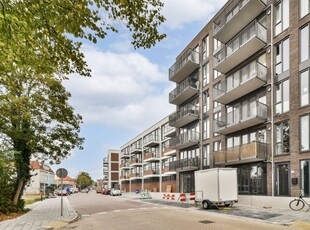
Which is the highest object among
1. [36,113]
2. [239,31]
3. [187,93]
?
[239,31]

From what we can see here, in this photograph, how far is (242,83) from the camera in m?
22.6

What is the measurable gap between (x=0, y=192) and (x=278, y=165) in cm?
1781

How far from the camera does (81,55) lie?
22.9 feet

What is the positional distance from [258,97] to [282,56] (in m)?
3.60

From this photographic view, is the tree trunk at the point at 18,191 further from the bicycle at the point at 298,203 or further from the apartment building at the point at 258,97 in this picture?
the bicycle at the point at 298,203

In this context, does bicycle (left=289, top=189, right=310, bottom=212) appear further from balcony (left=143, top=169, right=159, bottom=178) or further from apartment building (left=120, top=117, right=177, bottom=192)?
balcony (left=143, top=169, right=159, bottom=178)

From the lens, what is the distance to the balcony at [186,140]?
105 feet

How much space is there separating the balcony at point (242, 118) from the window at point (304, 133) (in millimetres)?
3052

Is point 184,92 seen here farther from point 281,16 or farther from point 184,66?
point 281,16

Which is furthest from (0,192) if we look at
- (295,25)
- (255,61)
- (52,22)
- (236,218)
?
(295,25)

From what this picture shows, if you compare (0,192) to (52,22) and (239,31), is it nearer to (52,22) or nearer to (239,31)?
(52,22)

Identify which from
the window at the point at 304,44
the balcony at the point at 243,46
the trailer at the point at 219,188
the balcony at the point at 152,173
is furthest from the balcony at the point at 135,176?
the window at the point at 304,44

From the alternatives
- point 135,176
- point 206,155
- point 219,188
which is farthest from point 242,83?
point 135,176

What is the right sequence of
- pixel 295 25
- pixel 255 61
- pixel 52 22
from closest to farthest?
pixel 52 22 → pixel 295 25 → pixel 255 61
